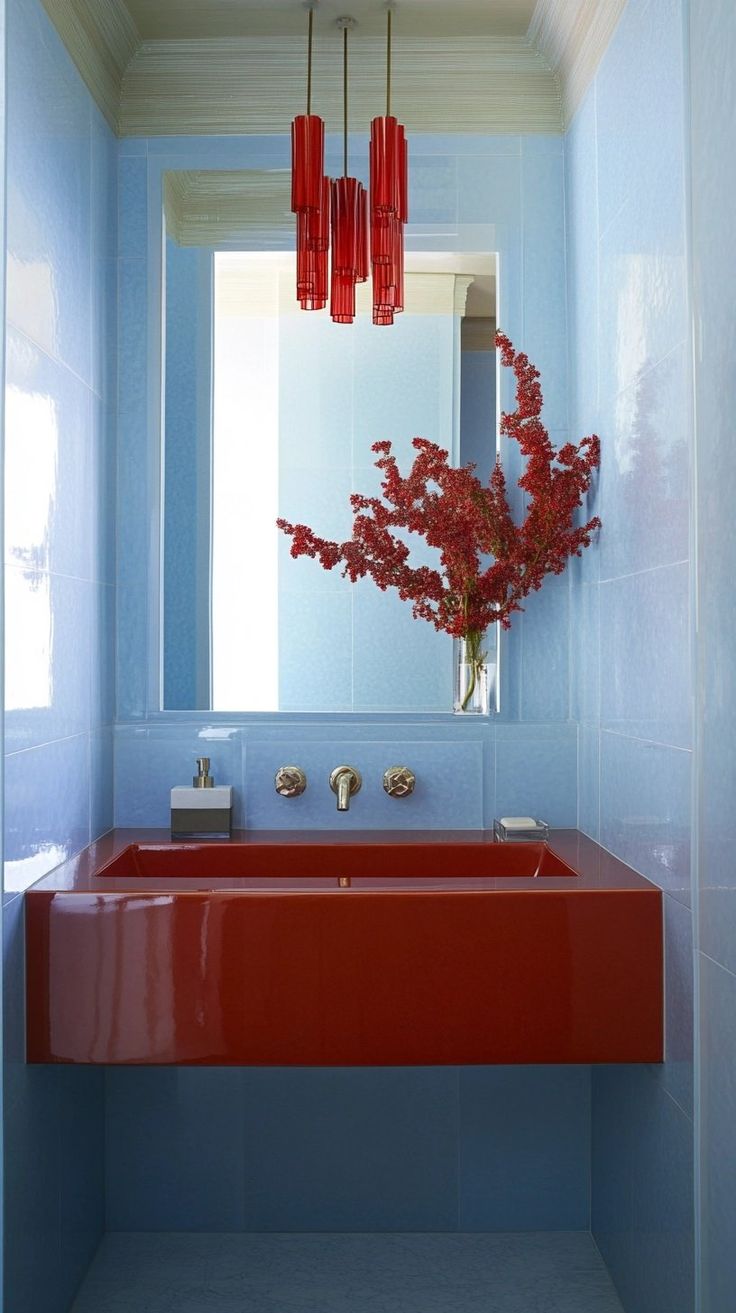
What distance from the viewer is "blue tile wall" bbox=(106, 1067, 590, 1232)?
2117mm

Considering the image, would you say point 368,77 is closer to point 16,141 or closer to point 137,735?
point 16,141

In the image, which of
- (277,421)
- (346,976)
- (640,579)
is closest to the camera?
(346,976)

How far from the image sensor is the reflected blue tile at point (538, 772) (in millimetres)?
2115

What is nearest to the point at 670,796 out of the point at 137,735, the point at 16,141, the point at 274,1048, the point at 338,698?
the point at 274,1048

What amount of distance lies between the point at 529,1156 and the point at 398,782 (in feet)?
2.37

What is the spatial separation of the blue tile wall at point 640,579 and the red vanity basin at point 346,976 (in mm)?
97

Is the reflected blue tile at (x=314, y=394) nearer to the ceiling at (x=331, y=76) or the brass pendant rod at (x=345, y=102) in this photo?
the brass pendant rod at (x=345, y=102)

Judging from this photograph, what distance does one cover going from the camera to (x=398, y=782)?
207 centimetres

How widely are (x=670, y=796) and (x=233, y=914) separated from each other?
605 mm

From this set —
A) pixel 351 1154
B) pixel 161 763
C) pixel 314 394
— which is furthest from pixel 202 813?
pixel 314 394

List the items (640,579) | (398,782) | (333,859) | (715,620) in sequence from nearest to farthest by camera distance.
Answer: (715,620) < (640,579) < (333,859) < (398,782)

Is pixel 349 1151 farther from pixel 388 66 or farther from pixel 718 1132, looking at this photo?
pixel 388 66

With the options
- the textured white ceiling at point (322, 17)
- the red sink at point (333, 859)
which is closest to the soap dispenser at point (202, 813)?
the red sink at point (333, 859)

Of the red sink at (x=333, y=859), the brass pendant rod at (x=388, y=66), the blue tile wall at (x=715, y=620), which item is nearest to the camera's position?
the blue tile wall at (x=715, y=620)
